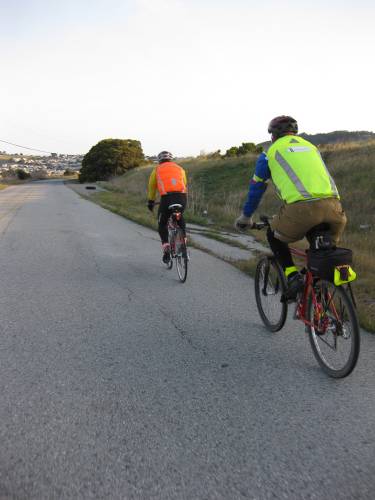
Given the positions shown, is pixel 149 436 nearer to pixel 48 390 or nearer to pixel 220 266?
pixel 48 390

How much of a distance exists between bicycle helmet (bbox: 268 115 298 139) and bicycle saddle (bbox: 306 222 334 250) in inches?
37.0

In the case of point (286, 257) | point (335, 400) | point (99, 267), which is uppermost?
point (286, 257)

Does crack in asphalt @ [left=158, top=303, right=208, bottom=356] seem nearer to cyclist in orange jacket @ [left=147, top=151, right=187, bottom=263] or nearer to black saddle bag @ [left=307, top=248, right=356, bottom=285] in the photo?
black saddle bag @ [left=307, top=248, right=356, bottom=285]

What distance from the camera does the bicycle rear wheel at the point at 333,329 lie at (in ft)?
10.5

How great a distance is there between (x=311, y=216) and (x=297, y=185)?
0.28 meters

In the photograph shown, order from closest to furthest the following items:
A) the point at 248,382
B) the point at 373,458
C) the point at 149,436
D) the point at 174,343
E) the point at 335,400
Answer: the point at 373,458 → the point at 149,436 → the point at 335,400 → the point at 248,382 → the point at 174,343

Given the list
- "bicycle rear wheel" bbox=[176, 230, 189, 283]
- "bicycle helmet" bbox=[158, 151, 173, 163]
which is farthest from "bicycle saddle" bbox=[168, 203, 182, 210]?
"bicycle helmet" bbox=[158, 151, 173, 163]

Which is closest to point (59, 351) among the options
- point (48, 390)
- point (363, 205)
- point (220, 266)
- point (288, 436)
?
point (48, 390)

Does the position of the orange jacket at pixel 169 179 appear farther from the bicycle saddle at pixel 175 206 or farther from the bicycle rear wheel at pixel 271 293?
the bicycle rear wheel at pixel 271 293

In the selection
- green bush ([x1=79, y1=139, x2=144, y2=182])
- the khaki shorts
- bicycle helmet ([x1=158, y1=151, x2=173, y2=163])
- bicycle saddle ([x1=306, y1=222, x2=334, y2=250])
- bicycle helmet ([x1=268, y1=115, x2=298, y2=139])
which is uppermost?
bicycle helmet ([x1=268, y1=115, x2=298, y2=139])

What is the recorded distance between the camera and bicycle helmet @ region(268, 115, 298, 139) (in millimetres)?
3846

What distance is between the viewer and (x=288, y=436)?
2643mm

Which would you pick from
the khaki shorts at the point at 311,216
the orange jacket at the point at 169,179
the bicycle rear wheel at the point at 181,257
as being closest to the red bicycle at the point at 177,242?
the bicycle rear wheel at the point at 181,257

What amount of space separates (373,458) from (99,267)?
19.3ft
